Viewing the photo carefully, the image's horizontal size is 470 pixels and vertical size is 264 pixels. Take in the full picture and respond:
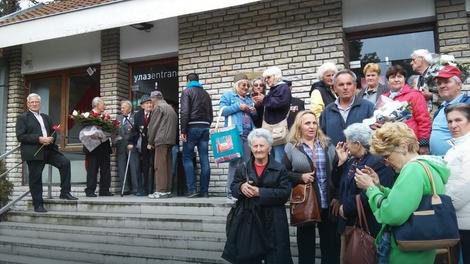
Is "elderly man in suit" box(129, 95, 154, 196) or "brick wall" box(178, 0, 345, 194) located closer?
"brick wall" box(178, 0, 345, 194)

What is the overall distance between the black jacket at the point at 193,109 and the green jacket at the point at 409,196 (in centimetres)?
394

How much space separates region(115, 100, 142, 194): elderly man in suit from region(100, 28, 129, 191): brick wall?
568 mm

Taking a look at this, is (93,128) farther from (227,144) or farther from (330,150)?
(330,150)

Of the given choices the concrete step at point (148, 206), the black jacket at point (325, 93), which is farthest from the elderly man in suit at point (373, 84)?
the concrete step at point (148, 206)

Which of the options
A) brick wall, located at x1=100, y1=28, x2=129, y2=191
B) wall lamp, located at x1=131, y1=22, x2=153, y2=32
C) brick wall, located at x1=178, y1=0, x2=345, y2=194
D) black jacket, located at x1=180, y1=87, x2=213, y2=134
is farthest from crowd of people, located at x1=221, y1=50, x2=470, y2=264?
brick wall, located at x1=100, y1=28, x2=129, y2=191

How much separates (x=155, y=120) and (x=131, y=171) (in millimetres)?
1339

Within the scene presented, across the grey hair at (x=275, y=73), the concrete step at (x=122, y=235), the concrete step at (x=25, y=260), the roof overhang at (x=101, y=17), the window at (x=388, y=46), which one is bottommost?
the concrete step at (x=25, y=260)

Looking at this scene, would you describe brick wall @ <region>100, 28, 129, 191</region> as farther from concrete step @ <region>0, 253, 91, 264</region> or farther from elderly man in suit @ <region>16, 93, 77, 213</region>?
concrete step @ <region>0, 253, 91, 264</region>

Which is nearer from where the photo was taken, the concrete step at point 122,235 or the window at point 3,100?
the concrete step at point 122,235

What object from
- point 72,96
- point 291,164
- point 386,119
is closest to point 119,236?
point 291,164

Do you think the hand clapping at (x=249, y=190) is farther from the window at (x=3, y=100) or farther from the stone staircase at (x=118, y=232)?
the window at (x=3, y=100)

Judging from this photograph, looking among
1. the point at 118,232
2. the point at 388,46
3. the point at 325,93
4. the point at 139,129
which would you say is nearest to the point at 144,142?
the point at 139,129

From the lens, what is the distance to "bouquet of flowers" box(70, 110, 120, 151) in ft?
22.4

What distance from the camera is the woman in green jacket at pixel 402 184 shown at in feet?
7.83
